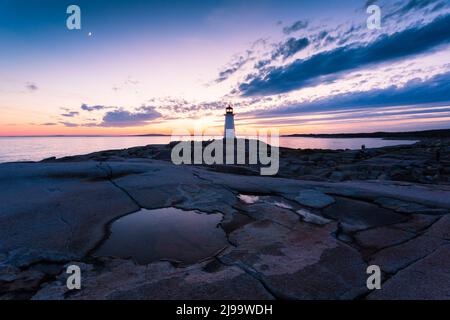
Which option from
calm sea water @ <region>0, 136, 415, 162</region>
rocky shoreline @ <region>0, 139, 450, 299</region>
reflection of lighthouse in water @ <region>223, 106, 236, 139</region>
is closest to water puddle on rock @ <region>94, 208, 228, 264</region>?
rocky shoreline @ <region>0, 139, 450, 299</region>

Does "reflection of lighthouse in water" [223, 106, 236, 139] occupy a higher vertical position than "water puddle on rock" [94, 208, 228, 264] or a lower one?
higher

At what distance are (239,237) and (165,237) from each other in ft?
3.89

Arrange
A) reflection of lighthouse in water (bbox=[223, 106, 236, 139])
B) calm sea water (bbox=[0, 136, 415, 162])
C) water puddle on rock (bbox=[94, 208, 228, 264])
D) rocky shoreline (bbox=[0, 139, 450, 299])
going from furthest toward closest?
calm sea water (bbox=[0, 136, 415, 162])
reflection of lighthouse in water (bbox=[223, 106, 236, 139])
water puddle on rock (bbox=[94, 208, 228, 264])
rocky shoreline (bbox=[0, 139, 450, 299])

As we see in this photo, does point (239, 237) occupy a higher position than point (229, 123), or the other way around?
point (229, 123)

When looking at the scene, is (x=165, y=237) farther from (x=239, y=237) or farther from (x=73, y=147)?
(x=73, y=147)

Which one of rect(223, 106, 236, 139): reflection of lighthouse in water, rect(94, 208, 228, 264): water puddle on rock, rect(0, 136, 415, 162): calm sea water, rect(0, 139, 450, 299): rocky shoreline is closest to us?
rect(0, 139, 450, 299): rocky shoreline

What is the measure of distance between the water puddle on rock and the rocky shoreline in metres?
0.15

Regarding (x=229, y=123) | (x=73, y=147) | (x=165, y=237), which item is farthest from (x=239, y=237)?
(x=73, y=147)

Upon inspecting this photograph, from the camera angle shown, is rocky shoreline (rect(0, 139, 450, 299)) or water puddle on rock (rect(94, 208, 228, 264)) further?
water puddle on rock (rect(94, 208, 228, 264))

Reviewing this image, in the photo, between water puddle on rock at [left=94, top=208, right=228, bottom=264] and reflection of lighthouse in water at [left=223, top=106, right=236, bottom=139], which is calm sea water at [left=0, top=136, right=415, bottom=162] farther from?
water puddle on rock at [left=94, top=208, right=228, bottom=264]

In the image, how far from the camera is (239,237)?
3.78 metres

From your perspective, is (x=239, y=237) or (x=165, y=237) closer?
(x=239, y=237)

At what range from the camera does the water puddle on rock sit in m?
3.32
